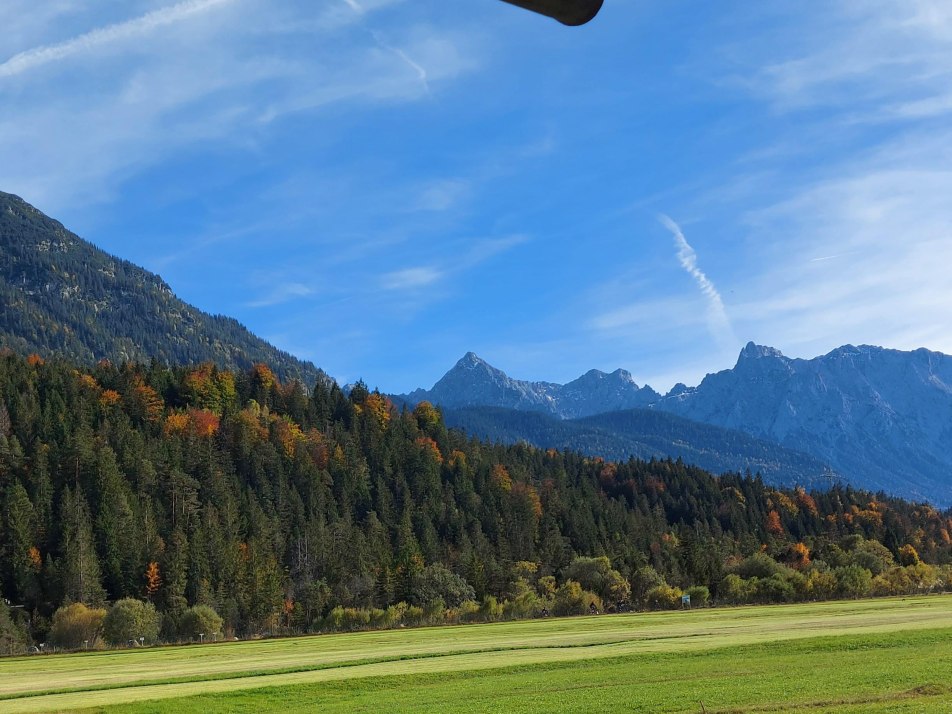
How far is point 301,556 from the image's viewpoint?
174 metres

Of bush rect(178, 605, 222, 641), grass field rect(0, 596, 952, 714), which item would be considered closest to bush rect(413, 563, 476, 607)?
bush rect(178, 605, 222, 641)

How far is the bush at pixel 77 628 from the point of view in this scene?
4382 inches

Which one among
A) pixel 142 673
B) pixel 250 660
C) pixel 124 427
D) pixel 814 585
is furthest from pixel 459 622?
pixel 124 427

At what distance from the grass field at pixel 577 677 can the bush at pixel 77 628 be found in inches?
1907

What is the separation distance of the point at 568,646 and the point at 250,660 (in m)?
24.8

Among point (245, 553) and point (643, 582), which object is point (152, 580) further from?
point (643, 582)

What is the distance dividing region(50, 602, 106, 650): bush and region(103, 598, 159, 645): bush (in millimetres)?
1723

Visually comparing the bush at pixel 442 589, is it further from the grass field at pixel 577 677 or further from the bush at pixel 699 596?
the grass field at pixel 577 677

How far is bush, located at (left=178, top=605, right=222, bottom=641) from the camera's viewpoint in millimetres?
119188

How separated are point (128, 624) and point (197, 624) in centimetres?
1109

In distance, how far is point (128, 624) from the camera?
110 metres

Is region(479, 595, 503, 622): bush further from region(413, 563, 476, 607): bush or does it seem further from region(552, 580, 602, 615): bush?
region(413, 563, 476, 607): bush

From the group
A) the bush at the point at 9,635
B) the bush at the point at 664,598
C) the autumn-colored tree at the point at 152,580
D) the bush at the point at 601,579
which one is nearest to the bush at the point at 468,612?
the bush at the point at 601,579

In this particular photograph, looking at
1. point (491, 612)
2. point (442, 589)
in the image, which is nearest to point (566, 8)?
point (491, 612)
